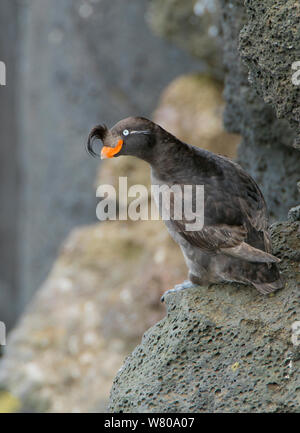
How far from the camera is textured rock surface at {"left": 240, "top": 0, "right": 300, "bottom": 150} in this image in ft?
8.49

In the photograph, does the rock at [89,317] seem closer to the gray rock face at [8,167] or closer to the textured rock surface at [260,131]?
the textured rock surface at [260,131]

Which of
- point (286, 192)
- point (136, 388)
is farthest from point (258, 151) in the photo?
point (136, 388)

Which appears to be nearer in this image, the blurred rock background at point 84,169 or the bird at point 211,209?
the bird at point 211,209

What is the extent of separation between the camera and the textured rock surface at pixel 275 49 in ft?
8.49

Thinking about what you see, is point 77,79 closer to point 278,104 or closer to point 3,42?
point 3,42

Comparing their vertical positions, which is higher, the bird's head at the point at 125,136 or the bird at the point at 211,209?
the bird's head at the point at 125,136

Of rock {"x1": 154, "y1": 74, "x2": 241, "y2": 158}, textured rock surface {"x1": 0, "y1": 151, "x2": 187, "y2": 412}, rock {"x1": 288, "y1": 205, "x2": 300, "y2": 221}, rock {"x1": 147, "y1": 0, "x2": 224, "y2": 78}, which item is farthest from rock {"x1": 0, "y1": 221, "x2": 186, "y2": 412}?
rock {"x1": 288, "y1": 205, "x2": 300, "y2": 221}

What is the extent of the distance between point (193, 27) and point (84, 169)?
101 inches

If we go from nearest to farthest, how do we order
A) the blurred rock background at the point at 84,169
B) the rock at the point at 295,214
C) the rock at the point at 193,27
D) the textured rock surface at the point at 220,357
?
the textured rock surface at the point at 220,357
the rock at the point at 295,214
the blurred rock background at the point at 84,169
the rock at the point at 193,27

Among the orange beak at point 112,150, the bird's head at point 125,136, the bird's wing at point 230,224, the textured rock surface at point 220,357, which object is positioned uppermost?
the bird's head at point 125,136

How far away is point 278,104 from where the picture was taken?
8.91 feet

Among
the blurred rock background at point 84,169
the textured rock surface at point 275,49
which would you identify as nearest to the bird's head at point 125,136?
the textured rock surface at point 275,49

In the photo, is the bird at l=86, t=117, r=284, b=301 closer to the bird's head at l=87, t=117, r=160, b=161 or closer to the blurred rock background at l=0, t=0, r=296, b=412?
the bird's head at l=87, t=117, r=160, b=161

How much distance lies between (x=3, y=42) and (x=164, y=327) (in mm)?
9566
